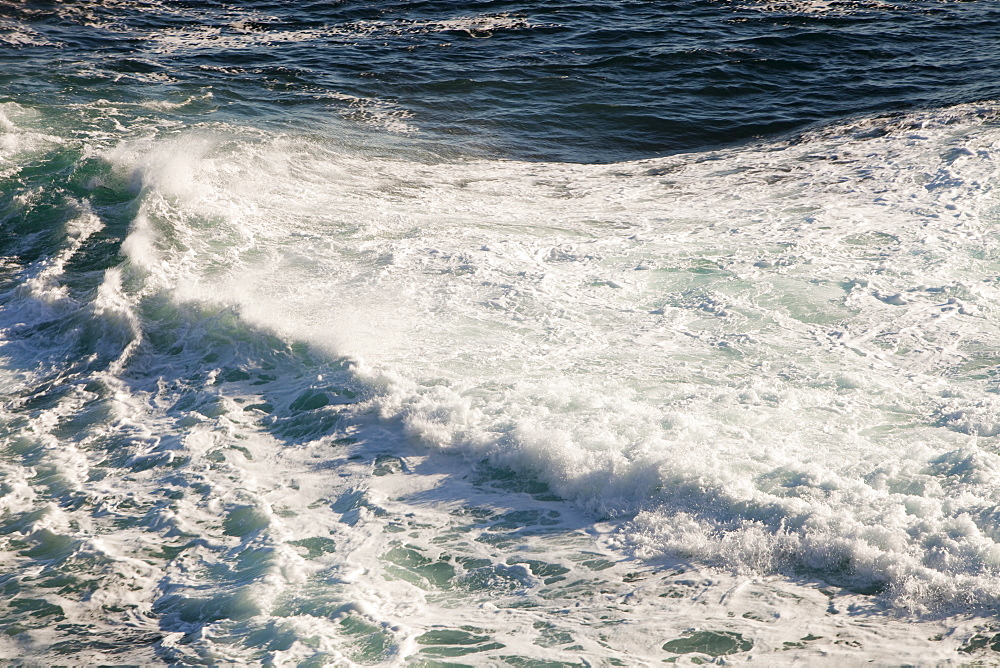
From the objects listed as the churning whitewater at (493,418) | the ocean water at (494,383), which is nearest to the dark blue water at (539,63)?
the ocean water at (494,383)

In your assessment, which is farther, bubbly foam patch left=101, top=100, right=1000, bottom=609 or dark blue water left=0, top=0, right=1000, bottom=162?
dark blue water left=0, top=0, right=1000, bottom=162

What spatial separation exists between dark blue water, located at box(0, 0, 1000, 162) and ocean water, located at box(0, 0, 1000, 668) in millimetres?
213

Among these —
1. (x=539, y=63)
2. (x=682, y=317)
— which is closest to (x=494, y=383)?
(x=682, y=317)

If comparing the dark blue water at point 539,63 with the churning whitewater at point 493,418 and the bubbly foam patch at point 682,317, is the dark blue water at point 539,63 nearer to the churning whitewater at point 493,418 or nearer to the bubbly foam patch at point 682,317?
the bubbly foam patch at point 682,317

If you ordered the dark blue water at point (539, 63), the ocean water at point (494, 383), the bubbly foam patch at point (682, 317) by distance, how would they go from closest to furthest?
the ocean water at point (494, 383) → the bubbly foam patch at point (682, 317) → the dark blue water at point (539, 63)

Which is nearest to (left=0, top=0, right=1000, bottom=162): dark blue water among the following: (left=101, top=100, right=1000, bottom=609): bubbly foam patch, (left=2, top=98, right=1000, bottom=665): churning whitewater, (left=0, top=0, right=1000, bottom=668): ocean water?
(left=0, top=0, right=1000, bottom=668): ocean water

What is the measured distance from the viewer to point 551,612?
4.64m

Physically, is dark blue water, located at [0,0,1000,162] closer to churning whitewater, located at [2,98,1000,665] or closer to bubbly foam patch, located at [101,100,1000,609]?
bubbly foam patch, located at [101,100,1000,609]

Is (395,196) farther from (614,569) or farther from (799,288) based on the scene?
(614,569)

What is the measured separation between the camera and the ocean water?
4.63 m

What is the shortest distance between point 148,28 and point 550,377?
15.1 m

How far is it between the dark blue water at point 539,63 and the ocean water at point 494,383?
0.70 feet

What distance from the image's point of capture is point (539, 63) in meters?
15.6

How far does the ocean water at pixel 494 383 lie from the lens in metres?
4.63
